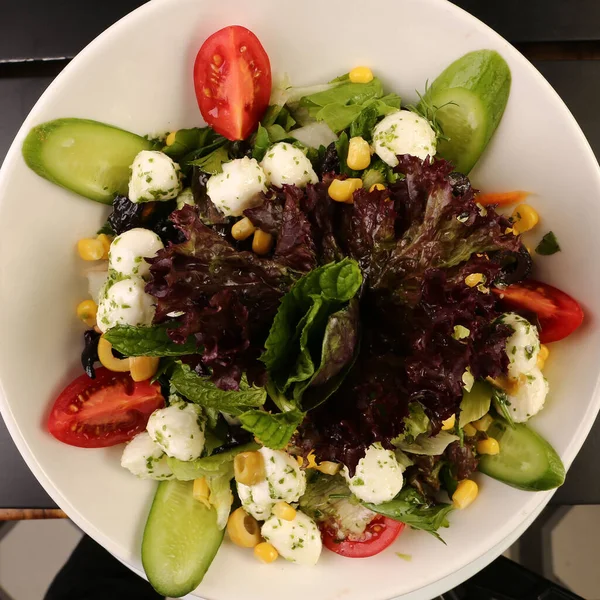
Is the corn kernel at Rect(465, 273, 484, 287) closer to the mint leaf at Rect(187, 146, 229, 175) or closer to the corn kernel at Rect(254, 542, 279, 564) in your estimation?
the mint leaf at Rect(187, 146, 229, 175)

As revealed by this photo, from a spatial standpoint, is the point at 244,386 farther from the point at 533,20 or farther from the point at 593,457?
the point at 533,20

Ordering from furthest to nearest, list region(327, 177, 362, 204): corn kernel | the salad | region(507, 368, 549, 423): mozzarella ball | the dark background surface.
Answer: the dark background surface < region(507, 368, 549, 423): mozzarella ball < region(327, 177, 362, 204): corn kernel < the salad

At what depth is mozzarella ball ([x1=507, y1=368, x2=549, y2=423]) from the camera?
1.64 metres

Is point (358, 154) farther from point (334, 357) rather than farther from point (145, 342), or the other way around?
point (145, 342)

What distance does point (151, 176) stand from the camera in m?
1.64

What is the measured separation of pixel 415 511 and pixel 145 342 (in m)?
0.86

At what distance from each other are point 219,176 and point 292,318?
0.45 metres

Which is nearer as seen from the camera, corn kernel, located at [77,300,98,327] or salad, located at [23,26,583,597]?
salad, located at [23,26,583,597]

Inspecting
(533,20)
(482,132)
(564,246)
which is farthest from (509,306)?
(533,20)

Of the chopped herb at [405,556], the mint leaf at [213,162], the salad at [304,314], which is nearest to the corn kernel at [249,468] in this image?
the salad at [304,314]

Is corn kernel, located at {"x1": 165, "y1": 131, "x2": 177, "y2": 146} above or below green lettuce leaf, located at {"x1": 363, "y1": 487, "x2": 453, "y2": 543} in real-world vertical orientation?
above

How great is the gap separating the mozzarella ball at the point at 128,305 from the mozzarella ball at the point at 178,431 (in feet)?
0.85

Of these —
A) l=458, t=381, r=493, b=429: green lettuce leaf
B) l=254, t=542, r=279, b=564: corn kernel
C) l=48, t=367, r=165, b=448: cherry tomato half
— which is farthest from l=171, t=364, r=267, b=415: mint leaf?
l=458, t=381, r=493, b=429: green lettuce leaf

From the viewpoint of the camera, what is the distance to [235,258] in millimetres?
1488
